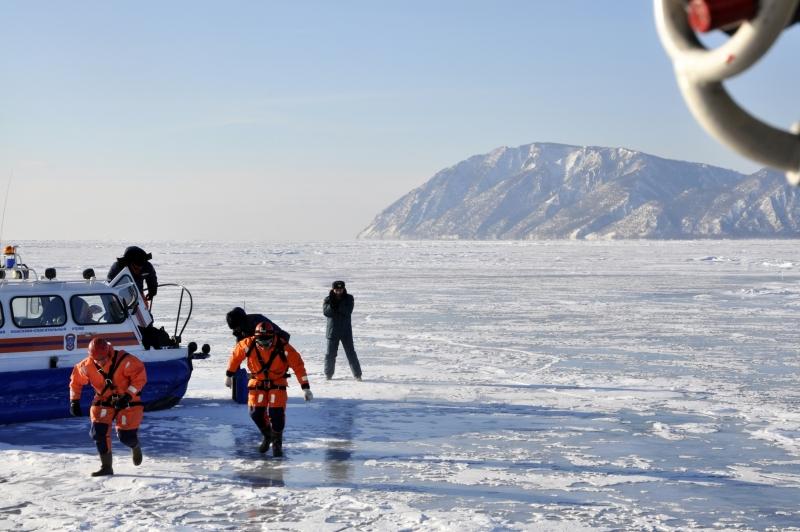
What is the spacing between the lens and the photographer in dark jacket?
1281cm

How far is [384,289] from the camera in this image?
3300 cm

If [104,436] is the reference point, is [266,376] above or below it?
above

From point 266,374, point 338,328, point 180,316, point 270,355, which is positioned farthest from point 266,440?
point 180,316

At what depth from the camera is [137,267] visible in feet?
35.3

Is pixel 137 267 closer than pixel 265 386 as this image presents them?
No

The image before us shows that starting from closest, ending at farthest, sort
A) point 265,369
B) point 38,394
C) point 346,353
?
point 265,369 < point 38,394 < point 346,353

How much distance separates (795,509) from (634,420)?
335cm

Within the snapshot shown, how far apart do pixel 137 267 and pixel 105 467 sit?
355 centimetres

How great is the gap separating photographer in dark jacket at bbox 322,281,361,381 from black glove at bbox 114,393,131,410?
5256mm

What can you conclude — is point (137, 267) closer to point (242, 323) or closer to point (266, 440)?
point (242, 323)

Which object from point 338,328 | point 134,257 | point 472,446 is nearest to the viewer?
point 472,446

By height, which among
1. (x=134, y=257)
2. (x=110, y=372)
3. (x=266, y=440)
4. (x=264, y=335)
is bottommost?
(x=266, y=440)

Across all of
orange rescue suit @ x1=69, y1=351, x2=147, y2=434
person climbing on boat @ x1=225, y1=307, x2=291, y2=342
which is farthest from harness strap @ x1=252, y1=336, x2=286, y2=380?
orange rescue suit @ x1=69, y1=351, x2=147, y2=434

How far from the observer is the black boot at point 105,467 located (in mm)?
7656
